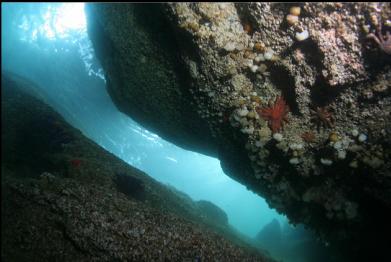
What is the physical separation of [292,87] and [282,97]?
0.35 metres

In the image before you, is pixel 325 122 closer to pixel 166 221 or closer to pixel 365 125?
pixel 365 125

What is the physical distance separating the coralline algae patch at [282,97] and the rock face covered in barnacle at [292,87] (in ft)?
0.07

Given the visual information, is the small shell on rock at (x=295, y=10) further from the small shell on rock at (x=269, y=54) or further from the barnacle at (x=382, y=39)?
the barnacle at (x=382, y=39)

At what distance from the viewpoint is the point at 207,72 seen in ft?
21.1

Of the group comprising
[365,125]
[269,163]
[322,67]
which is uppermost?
[322,67]

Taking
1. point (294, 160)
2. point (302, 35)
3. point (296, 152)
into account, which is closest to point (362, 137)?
point (296, 152)

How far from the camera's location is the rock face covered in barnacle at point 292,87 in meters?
5.31

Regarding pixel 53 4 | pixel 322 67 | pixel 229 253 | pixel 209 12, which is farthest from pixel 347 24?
pixel 53 4

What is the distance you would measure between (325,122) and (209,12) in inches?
140

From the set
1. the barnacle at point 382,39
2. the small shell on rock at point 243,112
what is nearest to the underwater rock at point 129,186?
the small shell on rock at point 243,112

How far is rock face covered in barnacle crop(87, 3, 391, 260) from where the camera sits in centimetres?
531

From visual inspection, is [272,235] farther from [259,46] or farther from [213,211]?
[259,46]

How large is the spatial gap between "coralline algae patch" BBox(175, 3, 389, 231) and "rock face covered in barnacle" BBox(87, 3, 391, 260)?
22 millimetres

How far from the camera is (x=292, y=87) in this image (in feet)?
20.4
